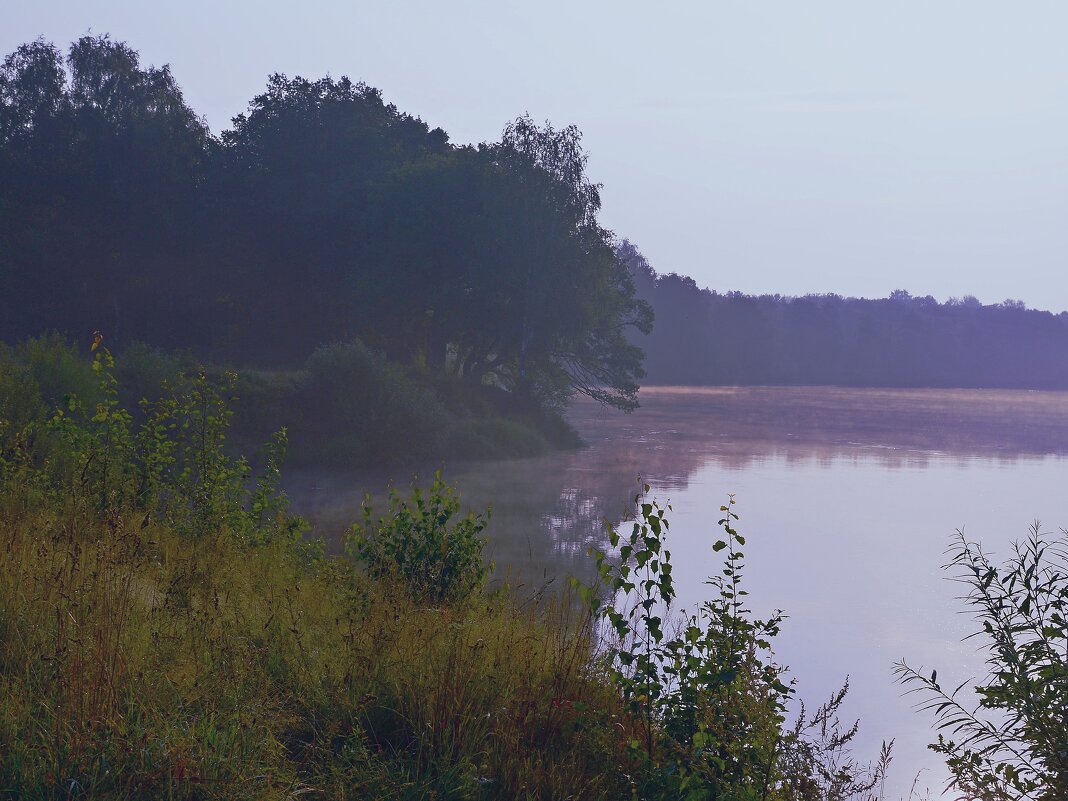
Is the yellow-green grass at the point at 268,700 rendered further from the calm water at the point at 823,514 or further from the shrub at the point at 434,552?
the shrub at the point at 434,552

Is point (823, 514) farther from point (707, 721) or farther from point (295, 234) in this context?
point (295, 234)

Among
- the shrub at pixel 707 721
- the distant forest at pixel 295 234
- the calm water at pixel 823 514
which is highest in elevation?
the distant forest at pixel 295 234

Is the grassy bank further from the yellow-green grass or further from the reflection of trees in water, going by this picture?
the yellow-green grass

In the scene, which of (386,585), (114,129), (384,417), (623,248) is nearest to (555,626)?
(386,585)

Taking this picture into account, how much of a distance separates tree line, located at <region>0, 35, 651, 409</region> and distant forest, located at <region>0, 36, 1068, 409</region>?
8 centimetres

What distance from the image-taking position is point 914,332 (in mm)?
122188

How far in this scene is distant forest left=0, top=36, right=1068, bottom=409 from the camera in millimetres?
36438

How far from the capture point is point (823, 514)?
22.4 m

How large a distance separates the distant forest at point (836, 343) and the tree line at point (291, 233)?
2258 inches

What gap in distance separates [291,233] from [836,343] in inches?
3638

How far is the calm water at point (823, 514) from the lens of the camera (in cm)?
1171

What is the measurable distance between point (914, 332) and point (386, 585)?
4918 inches

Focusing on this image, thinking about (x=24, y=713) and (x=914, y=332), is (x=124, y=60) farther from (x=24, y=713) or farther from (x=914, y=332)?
(x=914, y=332)

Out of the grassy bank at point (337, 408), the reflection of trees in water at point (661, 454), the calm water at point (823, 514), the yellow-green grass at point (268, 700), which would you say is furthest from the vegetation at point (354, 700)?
the grassy bank at point (337, 408)
